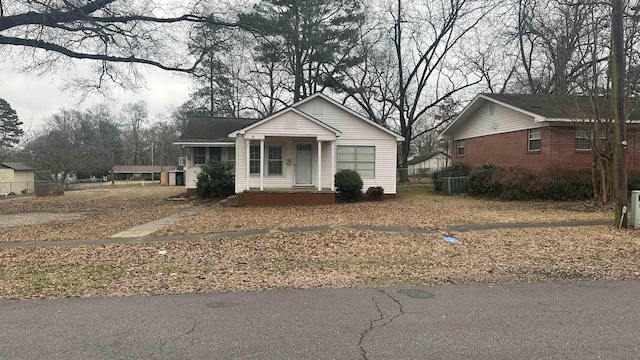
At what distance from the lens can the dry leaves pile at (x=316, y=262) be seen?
18.8ft

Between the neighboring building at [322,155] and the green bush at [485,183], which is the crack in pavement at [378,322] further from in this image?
the green bush at [485,183]

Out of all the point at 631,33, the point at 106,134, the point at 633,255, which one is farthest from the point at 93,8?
the point at 106,134

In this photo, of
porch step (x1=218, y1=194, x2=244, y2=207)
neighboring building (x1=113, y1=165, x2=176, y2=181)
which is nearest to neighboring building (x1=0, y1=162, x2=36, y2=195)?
neighboring building (x1=113, y1=165, x2=176, y2=181)

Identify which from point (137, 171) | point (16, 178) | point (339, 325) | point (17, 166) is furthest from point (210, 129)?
point (137, 171)

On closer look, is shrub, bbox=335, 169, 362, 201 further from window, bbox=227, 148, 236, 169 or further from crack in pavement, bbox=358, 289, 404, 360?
crack in pavement, bbox=358, 289, 404, 360

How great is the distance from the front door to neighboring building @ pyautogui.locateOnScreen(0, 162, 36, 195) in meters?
32.9

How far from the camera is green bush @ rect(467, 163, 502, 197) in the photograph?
18.1 metres

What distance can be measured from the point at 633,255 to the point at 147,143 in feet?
308

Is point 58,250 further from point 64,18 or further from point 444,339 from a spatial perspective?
point 64,18

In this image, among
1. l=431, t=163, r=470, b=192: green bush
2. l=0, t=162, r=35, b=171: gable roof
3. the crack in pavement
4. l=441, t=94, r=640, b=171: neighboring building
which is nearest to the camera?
the crack in pavement

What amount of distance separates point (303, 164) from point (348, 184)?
2.51 m

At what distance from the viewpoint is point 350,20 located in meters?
28.9

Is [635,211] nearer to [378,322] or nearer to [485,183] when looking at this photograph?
[485,183]

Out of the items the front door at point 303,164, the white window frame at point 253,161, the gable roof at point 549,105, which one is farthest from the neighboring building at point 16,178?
the gable roof at point 549,105
